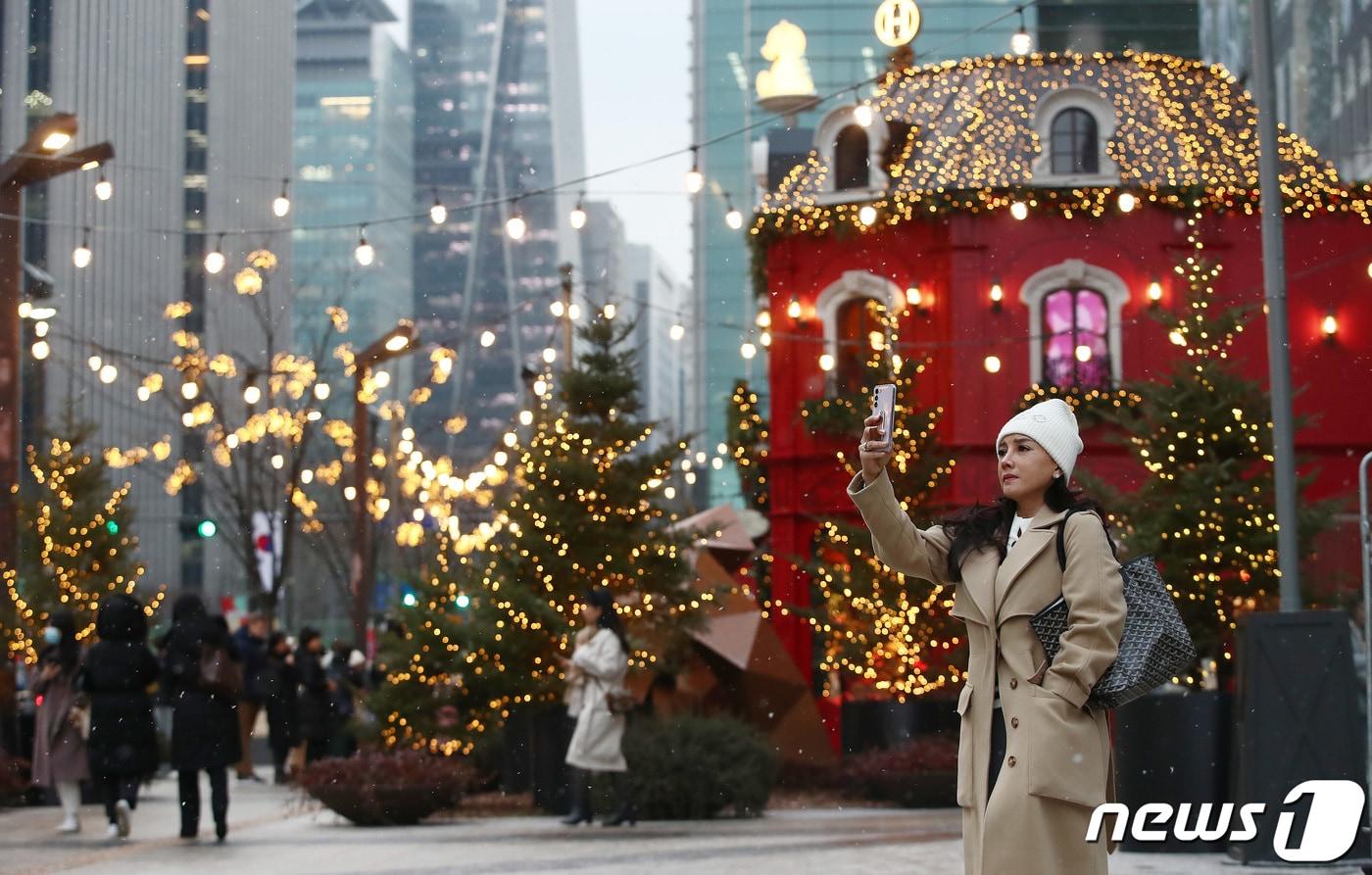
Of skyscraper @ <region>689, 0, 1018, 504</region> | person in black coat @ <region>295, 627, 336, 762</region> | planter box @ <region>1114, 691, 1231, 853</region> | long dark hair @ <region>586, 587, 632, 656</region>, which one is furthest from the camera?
skyscraper @ <region>689, 0, 1018, 504</region>

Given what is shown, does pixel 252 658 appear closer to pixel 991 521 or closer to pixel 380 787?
pixel 380 787

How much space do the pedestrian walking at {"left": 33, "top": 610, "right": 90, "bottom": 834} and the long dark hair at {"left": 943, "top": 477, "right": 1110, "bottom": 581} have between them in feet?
33.5

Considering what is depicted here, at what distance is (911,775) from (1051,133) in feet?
37.8

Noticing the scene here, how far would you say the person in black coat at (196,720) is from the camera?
13930mm

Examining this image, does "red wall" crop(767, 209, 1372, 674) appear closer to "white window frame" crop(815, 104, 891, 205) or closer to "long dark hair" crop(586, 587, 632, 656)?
"white window frame" crop(815, 104, 891, 205)

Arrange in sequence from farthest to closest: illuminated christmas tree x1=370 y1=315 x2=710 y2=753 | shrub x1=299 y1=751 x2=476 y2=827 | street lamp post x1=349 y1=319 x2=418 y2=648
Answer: street lamp post x1=349 y1=319 x2=418 y2=648 → illuminated christmas tree x1=370 y1=315 x2=710 y2=753 → shrub x1=299 y1=751 x2=476 y2=827

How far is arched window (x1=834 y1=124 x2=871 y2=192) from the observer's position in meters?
27.3

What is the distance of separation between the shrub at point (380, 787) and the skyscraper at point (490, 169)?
6066 centimetres

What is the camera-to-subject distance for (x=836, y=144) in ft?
90.0

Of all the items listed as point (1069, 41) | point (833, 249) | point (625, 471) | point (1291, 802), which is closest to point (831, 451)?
point (833, 249)

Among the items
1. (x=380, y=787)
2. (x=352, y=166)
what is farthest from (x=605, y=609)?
(x=352, y=166)

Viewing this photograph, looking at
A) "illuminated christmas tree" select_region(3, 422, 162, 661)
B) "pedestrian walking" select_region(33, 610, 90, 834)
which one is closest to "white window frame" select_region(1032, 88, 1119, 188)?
"illuminated christmas tree" select_region(3, 422, 162, 661)

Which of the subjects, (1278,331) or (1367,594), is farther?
(1367,594)

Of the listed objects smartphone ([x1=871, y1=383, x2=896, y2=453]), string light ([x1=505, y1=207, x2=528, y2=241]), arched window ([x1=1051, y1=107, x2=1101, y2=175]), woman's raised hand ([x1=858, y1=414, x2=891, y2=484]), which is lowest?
woman's raised hand ([x1=858, y1=414, x2=891, y2=484])
